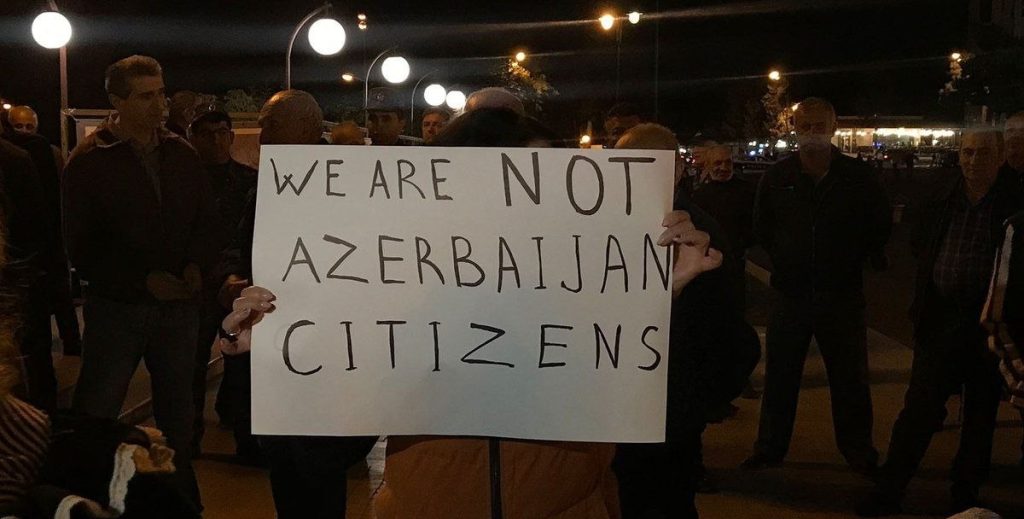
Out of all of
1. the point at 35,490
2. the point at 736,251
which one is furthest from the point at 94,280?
the point at 736,251

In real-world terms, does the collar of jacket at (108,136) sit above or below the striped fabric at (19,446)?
above

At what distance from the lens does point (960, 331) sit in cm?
570

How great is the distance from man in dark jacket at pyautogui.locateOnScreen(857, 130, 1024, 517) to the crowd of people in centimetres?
1

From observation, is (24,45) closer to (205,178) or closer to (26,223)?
(26,223)

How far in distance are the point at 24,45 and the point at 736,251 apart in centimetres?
1465

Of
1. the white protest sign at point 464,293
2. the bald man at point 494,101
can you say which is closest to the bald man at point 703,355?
the white protest sign at point 464,293

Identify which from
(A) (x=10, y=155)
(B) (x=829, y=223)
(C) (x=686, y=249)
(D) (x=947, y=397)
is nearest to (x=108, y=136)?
(A) (x=10, y=155)

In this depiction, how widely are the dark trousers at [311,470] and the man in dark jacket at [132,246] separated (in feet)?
5.60

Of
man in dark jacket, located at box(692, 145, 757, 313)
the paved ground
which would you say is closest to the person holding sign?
the paved ground

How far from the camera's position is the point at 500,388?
253 cm

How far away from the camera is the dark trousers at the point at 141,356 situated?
4797 millimetres

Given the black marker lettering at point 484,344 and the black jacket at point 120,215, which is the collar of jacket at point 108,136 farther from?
the black marker lettering at point 484,344

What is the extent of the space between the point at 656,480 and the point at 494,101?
4.57 feet

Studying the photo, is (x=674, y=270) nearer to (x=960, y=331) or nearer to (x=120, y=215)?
(x=120, y=215)
